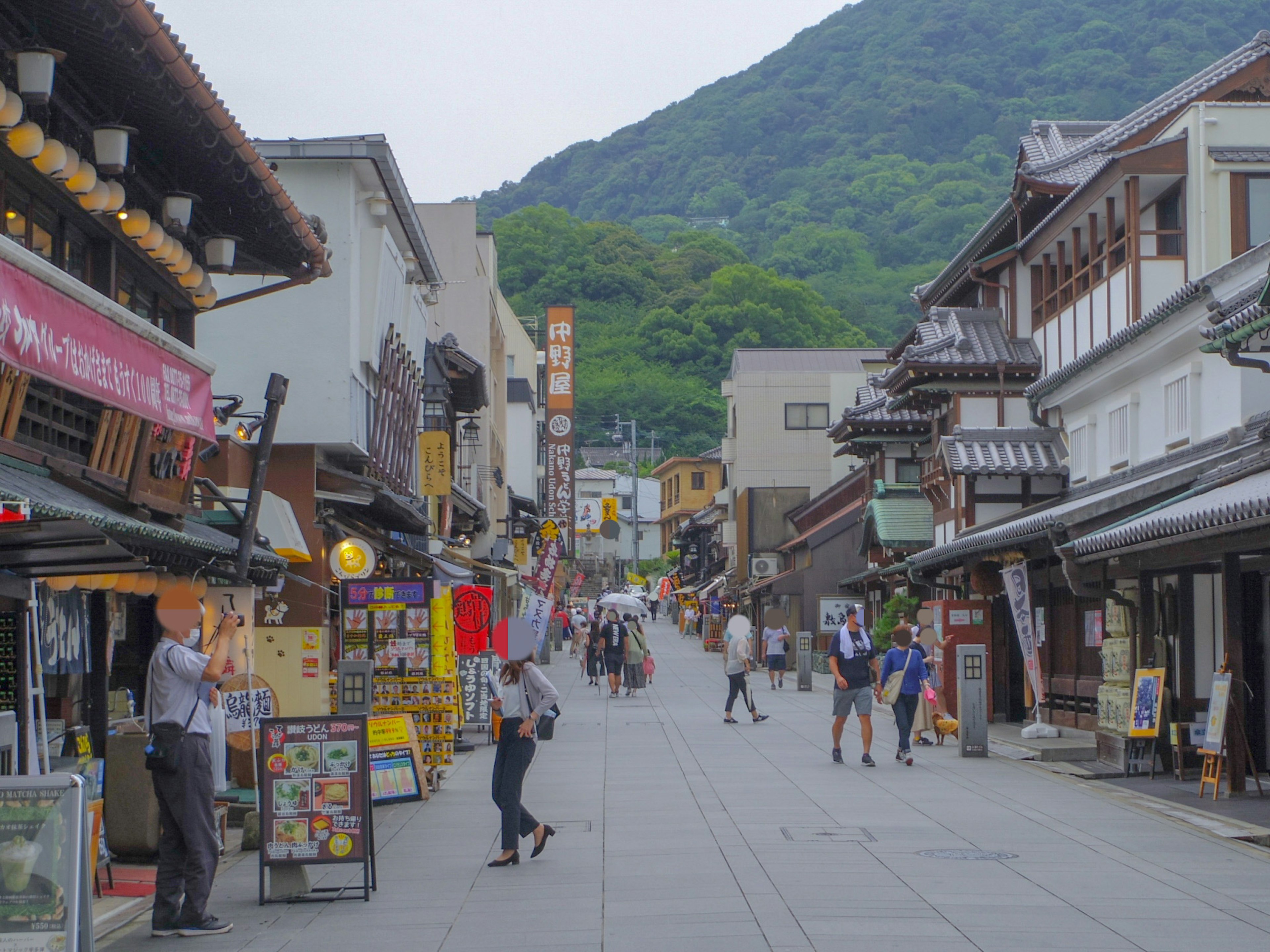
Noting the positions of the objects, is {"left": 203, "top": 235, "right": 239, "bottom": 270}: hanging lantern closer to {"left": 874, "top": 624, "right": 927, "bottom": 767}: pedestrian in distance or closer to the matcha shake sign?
the matcha shake sign

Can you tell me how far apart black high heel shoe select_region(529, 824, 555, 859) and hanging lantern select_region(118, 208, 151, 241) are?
5801 mm

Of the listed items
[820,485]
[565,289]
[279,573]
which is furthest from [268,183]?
[565,289]

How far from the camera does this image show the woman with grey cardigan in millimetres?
10555

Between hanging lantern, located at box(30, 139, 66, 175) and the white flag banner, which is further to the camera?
the white flag banner

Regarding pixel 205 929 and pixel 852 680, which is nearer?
pixel 205 929

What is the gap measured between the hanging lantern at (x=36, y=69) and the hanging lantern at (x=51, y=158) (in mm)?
497

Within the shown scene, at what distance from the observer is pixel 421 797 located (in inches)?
568

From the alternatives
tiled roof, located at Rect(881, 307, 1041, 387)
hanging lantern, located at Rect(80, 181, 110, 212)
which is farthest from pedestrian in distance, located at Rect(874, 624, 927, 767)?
hanging lantern, located at Rect(80, 181, 110, 212)

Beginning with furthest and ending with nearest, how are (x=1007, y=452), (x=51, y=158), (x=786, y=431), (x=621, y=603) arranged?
(x=786, y=431), (x=621, y=603), (x=1007, y=452), (x=51, y=158)

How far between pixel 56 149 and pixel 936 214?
7661 cm

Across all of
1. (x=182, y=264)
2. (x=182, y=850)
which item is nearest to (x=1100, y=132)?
(x=182, y=264)

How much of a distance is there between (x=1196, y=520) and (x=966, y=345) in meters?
15.2

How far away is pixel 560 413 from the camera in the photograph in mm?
55062

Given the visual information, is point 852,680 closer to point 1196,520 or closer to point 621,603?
point 1196,520
